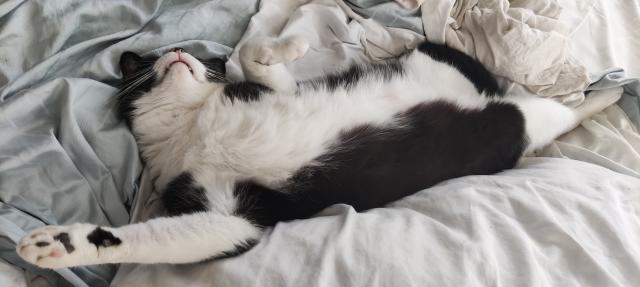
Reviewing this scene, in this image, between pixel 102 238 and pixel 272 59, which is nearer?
pixel 102 238

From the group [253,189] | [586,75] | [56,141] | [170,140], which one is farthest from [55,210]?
[586,75]

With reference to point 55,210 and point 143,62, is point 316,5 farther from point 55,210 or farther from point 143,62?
point 55,210

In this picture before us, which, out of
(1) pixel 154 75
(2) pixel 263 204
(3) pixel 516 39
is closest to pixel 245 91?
(1) pixel 154 75

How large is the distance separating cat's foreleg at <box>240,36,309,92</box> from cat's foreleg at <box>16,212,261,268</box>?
44 cm

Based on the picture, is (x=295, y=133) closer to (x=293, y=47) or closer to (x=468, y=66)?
(x=293, y=47)

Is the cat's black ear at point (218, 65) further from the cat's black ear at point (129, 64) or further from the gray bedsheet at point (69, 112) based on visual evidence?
the cat's black ear at point (129, 64)

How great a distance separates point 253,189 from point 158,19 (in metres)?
0.62

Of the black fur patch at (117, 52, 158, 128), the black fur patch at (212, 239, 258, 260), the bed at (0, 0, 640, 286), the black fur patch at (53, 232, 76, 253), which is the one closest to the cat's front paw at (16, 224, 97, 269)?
the black fur patch at (53, 232, 76, 253)

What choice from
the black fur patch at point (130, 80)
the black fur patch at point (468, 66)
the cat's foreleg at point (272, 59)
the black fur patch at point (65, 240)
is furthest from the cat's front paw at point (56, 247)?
the black fur patch at point (468, 66)

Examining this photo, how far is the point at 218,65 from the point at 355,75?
0.43 meters

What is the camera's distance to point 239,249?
0.96 m

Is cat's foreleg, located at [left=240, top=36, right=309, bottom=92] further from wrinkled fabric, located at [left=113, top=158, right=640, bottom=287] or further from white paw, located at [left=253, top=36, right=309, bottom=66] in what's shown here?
wrinkled fabric, located at [left=113, top=158, right=640, bottom=287]

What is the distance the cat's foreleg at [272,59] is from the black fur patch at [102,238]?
594 millimetres

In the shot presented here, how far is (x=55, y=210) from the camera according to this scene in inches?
40.7
